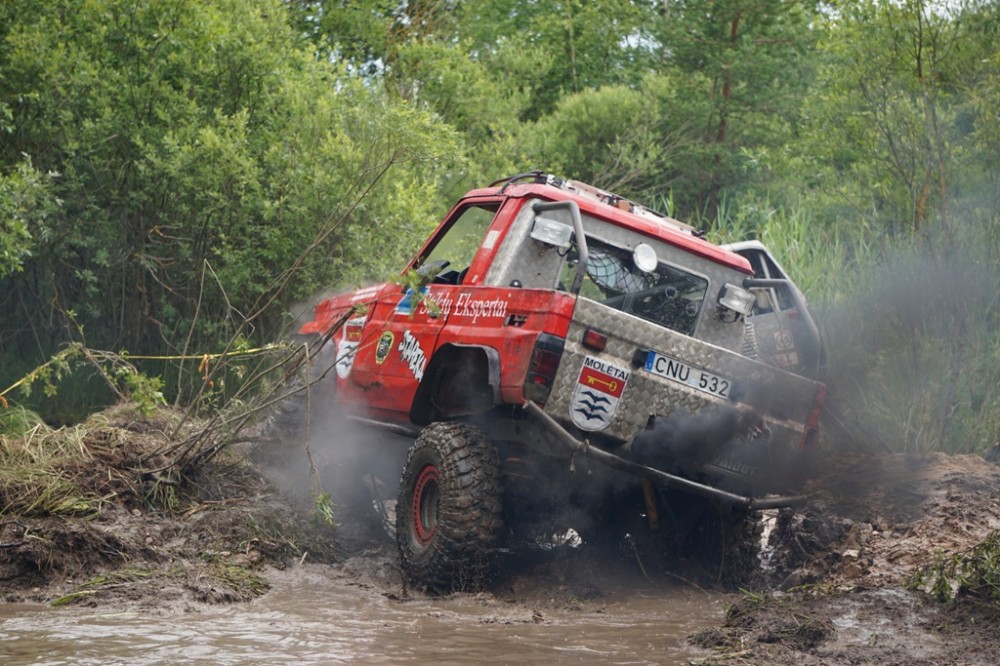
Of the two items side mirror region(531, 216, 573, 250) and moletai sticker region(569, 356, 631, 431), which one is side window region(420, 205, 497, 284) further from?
moletai sticker region(569, 356, 631, 431)

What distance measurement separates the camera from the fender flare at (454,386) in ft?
23.2

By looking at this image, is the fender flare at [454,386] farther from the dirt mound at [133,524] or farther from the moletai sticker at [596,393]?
the dirt mound at [133,524]

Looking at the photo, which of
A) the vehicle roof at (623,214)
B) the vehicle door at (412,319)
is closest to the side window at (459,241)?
the vehicle door at (412,319)

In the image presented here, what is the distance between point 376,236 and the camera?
1209 cm

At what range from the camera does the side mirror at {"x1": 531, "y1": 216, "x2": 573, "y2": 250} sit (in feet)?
22.4

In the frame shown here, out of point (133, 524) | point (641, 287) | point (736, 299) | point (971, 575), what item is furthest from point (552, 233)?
point (133, 524)

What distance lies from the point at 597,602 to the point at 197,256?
6.87 metres

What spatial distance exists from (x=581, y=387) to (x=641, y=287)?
122 centimetres

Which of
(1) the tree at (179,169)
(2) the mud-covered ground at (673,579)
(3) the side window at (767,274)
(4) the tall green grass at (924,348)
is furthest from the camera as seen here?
(1) the tree at (179,169)

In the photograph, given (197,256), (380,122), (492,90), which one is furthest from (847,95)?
(492,90)

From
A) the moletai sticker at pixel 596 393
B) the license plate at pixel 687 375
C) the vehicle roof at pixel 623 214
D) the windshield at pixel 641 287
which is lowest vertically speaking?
the moletai sticker at pixel 596 393

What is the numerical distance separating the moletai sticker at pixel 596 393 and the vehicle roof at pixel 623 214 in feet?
3.45

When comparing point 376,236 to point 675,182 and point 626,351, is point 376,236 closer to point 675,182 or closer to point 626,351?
Answer: point 626,351

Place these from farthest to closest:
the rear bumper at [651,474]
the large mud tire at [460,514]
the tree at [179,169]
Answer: the tree at [179,169] → the large mud tire at [460,514] → the rear bumper at [651,474]
